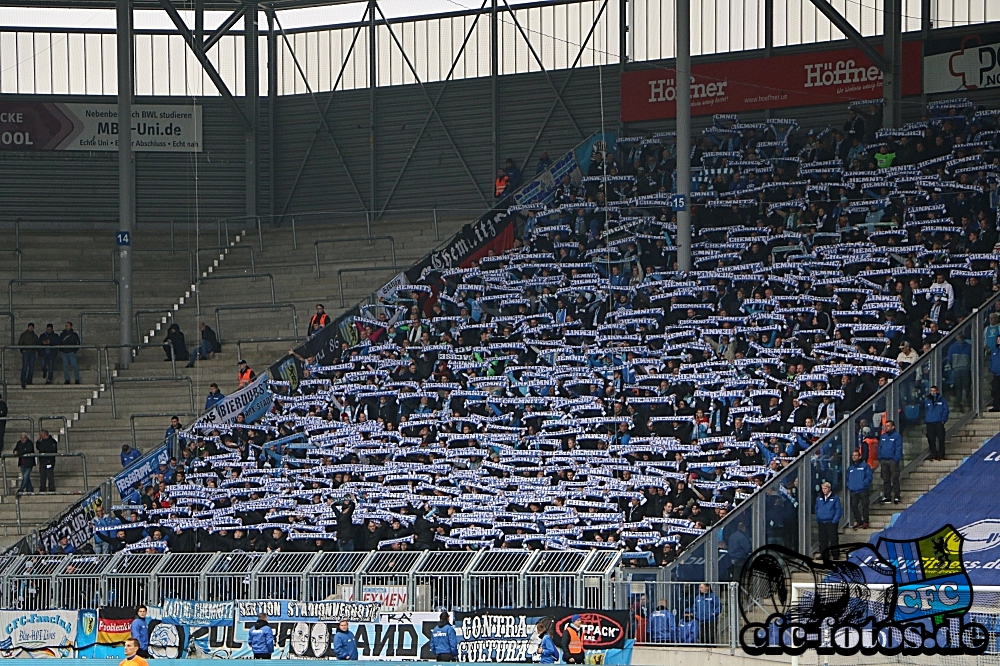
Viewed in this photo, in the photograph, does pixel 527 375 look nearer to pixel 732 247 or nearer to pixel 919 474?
pixel 732 247

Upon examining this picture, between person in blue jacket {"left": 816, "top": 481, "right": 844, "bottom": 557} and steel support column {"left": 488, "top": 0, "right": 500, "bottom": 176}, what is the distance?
21.8 metres

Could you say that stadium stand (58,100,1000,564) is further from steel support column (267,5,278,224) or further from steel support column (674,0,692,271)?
steel support column (267,5,278,224)

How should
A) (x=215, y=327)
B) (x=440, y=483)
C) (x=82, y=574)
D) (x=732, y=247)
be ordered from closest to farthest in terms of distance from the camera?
(x=82, y=574) → (x=440, y=483) → (x=732, y=247) → (x=215, y=327)

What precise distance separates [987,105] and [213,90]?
869 inches

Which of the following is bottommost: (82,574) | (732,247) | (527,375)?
(82,574)

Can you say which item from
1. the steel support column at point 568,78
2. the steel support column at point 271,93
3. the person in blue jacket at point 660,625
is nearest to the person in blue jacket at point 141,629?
the person in blue jacket at point 660,625

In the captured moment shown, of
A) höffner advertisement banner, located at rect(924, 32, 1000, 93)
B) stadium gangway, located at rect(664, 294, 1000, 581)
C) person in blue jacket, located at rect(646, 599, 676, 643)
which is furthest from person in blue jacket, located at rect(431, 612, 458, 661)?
höffner advertisement banner, located at rect(924, 32, 1000, 93)

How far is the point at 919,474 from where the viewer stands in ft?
79.9

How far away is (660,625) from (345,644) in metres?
4.53

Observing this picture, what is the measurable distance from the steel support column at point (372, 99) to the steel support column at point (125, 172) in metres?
8.95

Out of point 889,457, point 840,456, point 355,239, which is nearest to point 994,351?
point 889,457

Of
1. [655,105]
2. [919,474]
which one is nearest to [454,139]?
[655,105]

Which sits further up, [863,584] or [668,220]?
[668,220]

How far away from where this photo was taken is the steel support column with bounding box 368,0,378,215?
44.5 m
